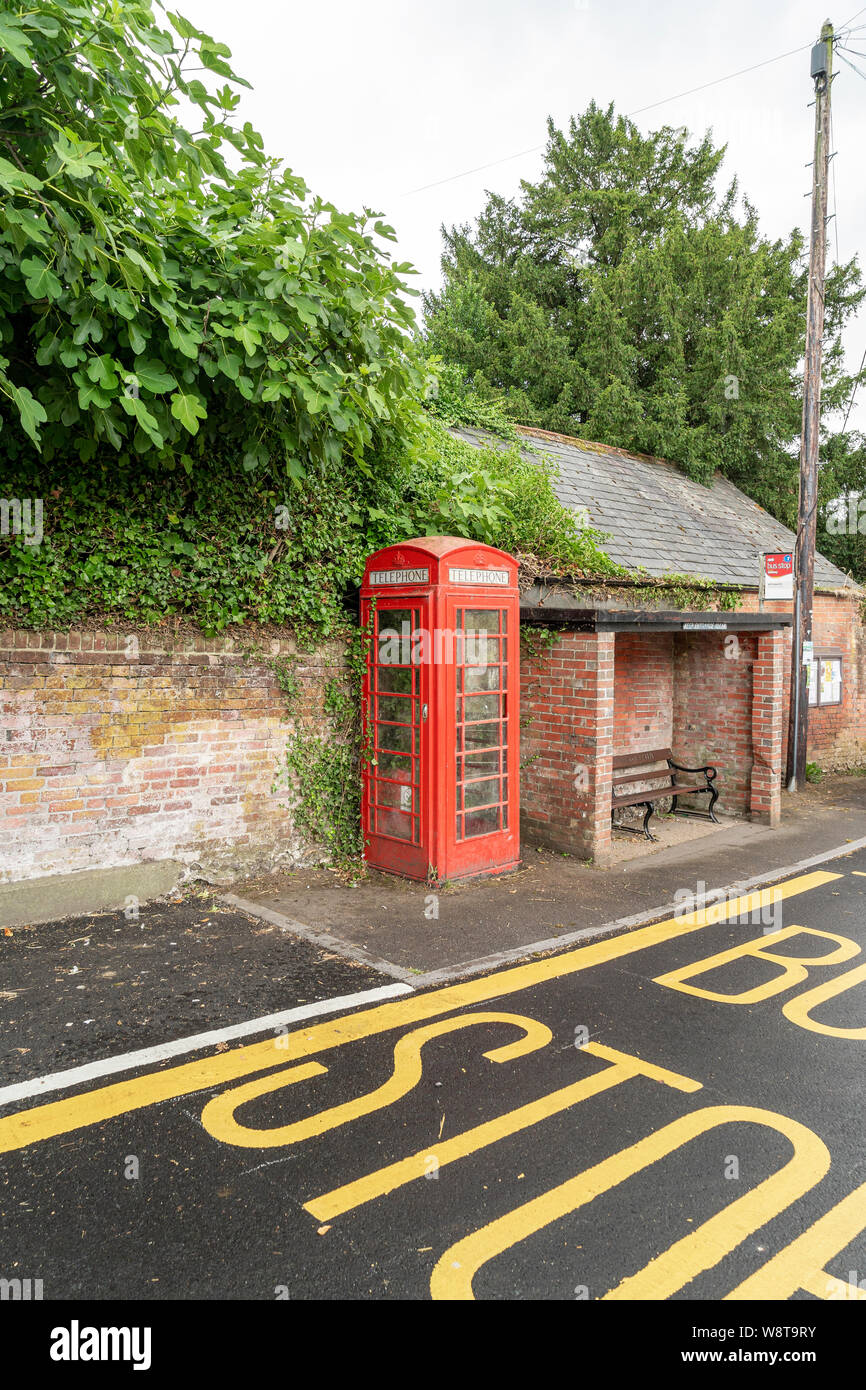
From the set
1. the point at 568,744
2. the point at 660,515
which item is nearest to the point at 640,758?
the point at 568,744

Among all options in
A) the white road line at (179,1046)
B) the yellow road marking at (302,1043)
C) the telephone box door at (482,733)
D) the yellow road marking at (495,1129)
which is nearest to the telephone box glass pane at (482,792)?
the telephone box door at (482,733)

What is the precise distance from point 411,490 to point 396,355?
1.78 m

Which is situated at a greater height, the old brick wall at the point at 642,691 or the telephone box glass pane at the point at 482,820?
the old brick wall at the point at 642,691

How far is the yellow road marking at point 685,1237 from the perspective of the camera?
8.63 ft

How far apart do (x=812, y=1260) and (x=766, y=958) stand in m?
3.00

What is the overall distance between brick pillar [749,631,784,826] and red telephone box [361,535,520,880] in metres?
3.88

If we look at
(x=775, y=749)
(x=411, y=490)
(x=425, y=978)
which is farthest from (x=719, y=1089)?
(x=775, y=749)

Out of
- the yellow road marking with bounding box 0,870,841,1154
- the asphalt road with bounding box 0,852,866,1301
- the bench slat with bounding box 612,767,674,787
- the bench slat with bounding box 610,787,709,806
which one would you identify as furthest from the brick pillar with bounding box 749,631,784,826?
the asphalt road with bounding box 0,852,866,1301

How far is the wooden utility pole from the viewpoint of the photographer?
11.4 metres

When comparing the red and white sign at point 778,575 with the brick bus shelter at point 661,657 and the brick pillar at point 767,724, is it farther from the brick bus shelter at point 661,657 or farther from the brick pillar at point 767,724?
the brick pillar at point 767,724

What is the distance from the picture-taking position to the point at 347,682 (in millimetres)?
7414

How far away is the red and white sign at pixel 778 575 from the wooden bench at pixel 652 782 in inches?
94.5

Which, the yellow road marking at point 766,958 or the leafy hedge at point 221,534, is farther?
the leafy hedge at point 221,534

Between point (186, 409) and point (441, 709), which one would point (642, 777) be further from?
point (186, 409)
